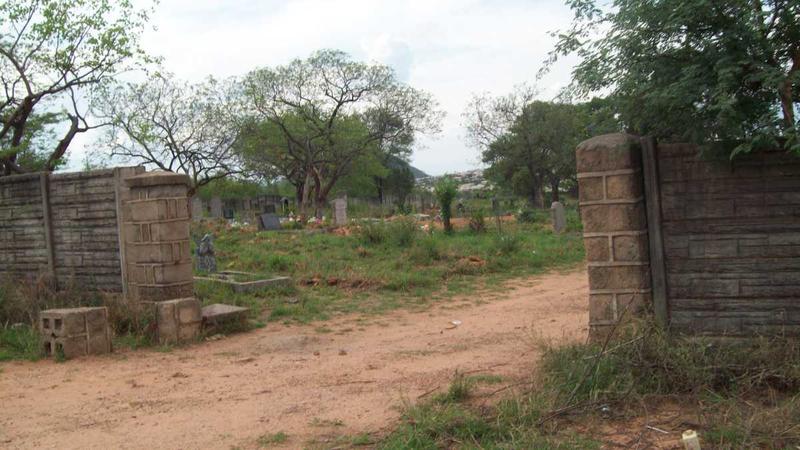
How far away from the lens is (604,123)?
5230mm

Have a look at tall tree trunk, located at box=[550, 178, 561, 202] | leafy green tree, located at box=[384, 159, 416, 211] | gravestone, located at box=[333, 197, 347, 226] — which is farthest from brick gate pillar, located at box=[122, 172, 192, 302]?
leafy green tree, located at box=[384, 159, 416, 211]

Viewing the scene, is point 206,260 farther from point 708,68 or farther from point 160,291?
point 708,68

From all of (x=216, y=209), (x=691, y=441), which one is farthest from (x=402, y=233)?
(x=216, y=209)

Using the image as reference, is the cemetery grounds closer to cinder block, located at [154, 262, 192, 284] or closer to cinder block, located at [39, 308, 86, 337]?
cinder block, located at [39, 308, 86, 337]

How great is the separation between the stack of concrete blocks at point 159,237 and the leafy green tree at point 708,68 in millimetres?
5222

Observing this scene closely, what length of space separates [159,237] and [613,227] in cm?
533

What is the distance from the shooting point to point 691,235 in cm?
495

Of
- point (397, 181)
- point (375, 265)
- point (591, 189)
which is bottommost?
point (375, 265)

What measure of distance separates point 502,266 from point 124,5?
365 inches

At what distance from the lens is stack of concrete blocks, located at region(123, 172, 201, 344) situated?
8148mm

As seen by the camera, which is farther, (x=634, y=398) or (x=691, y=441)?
(x=634, y=398)

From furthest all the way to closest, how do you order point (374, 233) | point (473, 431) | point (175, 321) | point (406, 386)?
point (374, 233) → point (175, 321) → point (406, 386) → point (473, 431)

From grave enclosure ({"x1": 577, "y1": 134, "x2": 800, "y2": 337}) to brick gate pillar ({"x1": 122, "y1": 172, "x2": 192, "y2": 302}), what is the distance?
4978 mm

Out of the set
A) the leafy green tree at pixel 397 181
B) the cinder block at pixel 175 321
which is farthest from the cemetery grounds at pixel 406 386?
the leafy green tree at pixel 397 181
